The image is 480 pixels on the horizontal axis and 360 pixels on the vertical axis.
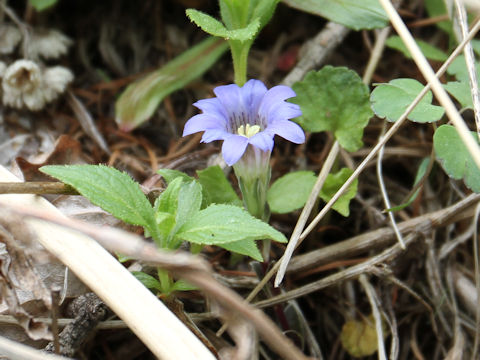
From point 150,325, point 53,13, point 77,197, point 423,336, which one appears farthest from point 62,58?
point 423,336

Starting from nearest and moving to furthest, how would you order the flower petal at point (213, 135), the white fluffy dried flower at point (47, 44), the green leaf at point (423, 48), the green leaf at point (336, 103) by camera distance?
the flower petal at point (213, 135)
the green leaf at point (336, 103)
the green leaf at point (423, 48)
the white fluffy dried flower at point (47, 44)

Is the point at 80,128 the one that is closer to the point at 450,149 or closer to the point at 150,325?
the point at 150,325

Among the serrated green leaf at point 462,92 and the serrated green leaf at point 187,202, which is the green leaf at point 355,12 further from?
the serrated green leaf at point 187,202

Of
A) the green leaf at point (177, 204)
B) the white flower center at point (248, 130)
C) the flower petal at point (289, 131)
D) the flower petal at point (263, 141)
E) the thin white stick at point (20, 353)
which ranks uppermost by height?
the flower petal at point (289, 131)

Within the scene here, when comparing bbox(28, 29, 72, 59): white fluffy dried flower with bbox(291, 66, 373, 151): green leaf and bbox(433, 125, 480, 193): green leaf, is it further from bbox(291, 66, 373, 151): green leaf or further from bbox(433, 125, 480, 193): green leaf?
bbox(433, 125, 480, 193): green leaf

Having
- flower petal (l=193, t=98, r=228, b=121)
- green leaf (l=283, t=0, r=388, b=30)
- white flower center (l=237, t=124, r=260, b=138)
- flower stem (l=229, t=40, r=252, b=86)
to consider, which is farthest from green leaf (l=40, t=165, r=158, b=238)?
green leaf (l=283, t=0, r=388, b=30)

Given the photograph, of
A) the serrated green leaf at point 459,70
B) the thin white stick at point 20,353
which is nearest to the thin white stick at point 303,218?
the serrated green leaf at point 459,70

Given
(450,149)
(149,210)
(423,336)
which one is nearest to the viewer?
(149,210)
